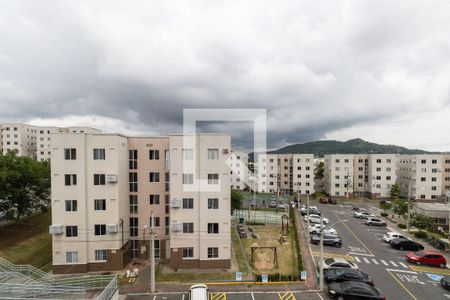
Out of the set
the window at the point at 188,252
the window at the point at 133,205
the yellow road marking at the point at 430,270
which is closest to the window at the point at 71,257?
the window at the point at 133,205

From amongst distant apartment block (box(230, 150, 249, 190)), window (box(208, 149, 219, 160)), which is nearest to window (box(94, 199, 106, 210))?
window (box(208, 149, 219, 160))

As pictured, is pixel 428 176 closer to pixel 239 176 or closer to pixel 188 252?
pixel 239 176

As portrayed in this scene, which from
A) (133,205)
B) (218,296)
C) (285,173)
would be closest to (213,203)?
(218,296)

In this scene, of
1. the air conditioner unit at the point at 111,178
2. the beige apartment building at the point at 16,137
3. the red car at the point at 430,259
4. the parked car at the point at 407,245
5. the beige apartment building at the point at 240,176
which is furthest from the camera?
the beige apartment building at the point at 16,137

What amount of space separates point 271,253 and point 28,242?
28957 millimetres

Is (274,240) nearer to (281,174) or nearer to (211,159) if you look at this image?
(211,159)

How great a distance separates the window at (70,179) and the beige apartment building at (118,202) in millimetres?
85

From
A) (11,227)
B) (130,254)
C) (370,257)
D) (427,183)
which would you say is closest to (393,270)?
(370,257)

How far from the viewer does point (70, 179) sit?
22391 mm

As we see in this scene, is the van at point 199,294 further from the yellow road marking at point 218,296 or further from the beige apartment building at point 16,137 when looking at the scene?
the beige apartment building at point 16,137

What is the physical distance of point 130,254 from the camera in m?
25.6

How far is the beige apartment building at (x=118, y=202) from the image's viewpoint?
2231cm

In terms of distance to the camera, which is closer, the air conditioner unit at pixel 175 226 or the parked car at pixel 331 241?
the air conditioner unit at pixel 175 226

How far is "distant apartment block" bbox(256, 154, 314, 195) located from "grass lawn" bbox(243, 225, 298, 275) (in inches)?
1434
